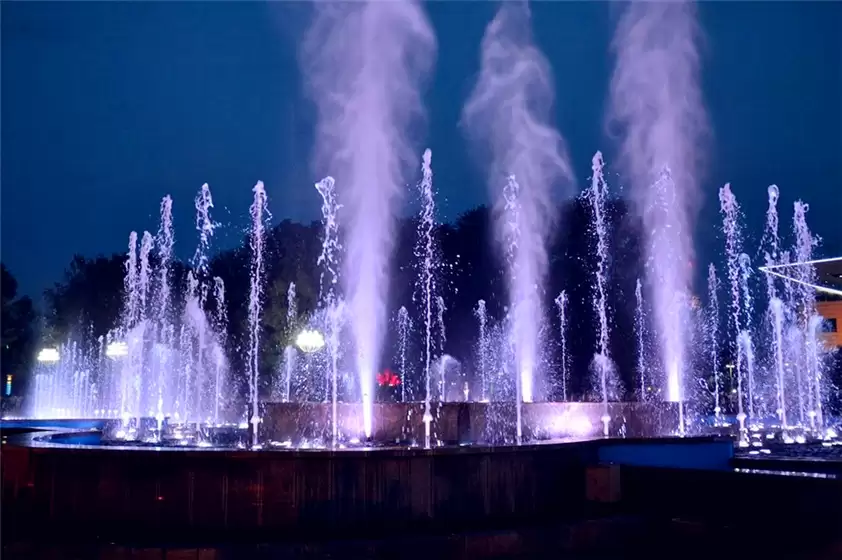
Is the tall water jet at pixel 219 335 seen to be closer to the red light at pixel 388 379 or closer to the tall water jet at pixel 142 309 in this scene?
the tall water jet at pixel 142 309

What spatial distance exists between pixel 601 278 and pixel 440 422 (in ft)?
66.8

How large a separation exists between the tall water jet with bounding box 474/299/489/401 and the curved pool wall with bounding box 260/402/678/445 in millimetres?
19311

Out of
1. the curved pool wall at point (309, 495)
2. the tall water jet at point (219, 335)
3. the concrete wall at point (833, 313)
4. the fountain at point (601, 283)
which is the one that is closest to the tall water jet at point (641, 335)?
the fountain at point (601, 283)

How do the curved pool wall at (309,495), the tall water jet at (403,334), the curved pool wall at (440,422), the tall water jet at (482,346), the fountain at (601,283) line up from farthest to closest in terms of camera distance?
the tall water jet at (403,334)
the tall water jet at (482,346)
the fountain at (601,283)
the curved pool wall at (440,422)
the curved pool wall at (309,495)

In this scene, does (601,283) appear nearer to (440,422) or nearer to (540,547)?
(440,422)

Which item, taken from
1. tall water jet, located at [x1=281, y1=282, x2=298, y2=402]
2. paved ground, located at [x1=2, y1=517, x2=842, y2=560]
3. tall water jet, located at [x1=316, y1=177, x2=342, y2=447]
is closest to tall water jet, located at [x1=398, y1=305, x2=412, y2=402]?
tall water jet, located at [x1=316, y1=177, x2=342, y2=447]

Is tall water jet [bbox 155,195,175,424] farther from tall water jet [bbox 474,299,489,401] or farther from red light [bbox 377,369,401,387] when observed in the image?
tall water jet [bbox 474,299,489,401]

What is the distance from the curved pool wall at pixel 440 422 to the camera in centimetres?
1096

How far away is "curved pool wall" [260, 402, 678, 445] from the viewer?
10961 millimetres

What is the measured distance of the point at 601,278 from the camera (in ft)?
98.9

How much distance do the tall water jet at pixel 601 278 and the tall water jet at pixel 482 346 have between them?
4234 mm

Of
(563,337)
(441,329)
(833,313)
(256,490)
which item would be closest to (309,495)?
(256,490)

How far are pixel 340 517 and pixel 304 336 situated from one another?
13.9 meters

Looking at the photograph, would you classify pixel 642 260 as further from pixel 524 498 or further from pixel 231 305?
pixel 524 498
